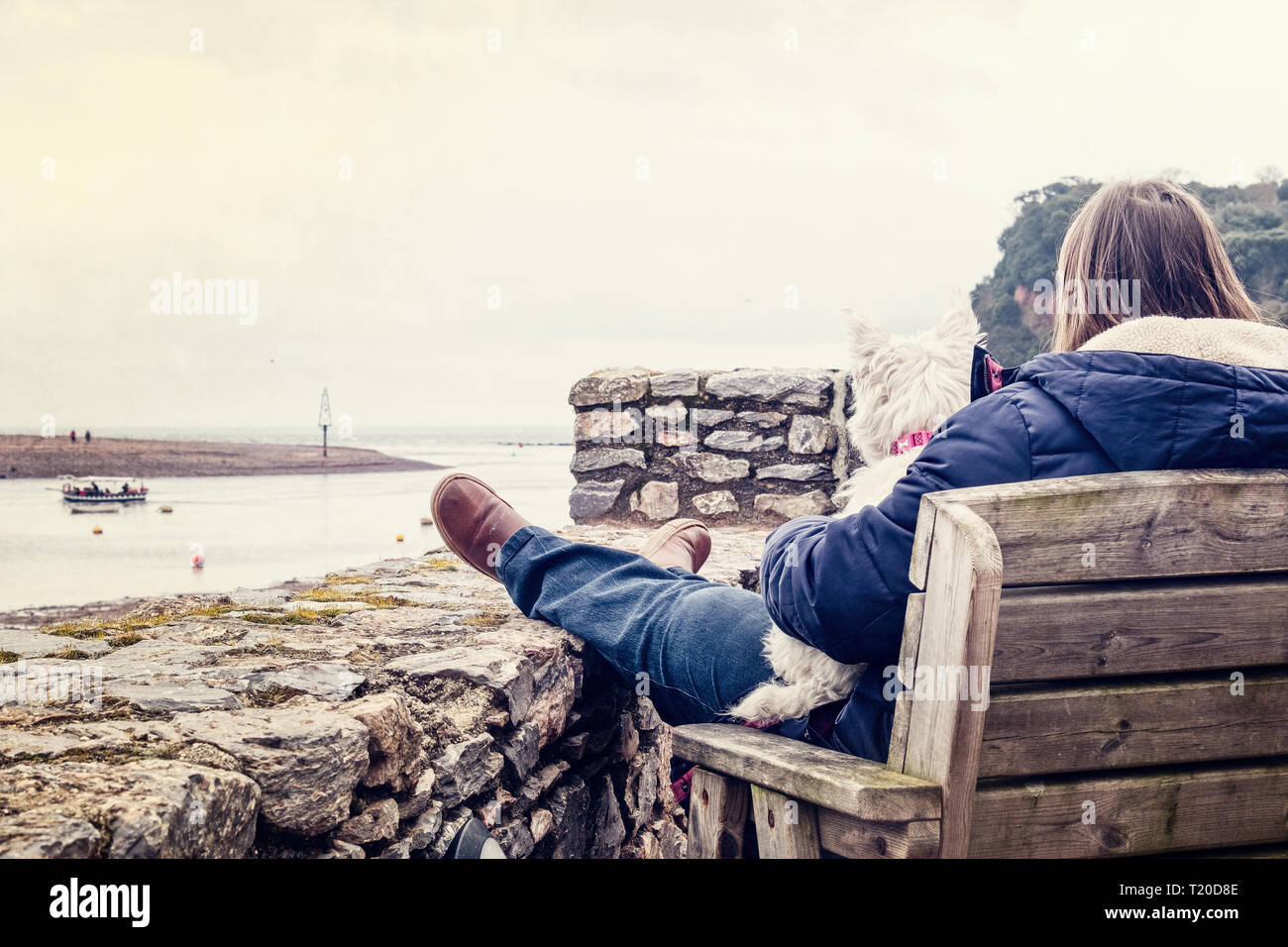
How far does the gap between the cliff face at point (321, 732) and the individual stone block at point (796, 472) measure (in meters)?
2.35

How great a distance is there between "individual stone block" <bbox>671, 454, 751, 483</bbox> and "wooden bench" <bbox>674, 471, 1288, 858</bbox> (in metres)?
3.85

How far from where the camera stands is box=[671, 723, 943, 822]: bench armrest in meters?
1.15

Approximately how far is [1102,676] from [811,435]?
388 centimetres

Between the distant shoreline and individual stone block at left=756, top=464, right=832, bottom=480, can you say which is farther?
the distant shoreline

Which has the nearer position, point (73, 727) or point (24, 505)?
point (73, 727)

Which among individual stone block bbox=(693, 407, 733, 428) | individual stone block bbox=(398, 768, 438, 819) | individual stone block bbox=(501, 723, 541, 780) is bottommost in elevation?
individual stone block bbox=(501, 723, 541, 780)

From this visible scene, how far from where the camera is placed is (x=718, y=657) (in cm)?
190

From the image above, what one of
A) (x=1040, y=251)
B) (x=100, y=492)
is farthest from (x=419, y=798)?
(x=1040, y=251)

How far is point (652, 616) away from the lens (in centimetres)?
211

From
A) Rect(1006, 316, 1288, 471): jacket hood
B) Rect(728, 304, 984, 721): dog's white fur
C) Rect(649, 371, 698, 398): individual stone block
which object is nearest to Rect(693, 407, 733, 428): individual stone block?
Rect(649, 371, 698, 398): individual stone block

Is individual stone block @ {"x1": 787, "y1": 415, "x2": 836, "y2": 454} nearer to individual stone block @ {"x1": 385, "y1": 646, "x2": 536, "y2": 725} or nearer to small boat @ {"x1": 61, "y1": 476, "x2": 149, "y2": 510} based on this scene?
individual stone block @ {"x1": 385, "y1": 646, "x2": 536, "y2": 725}
